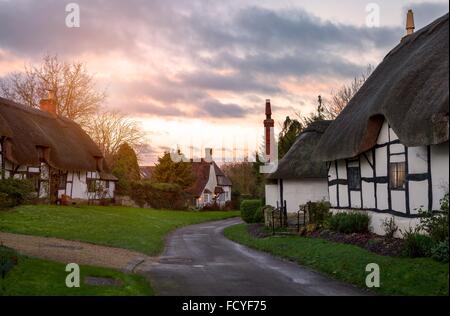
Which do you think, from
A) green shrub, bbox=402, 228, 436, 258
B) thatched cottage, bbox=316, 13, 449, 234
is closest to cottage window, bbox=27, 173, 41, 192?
thatched cottage, bbox=316, 13, 449, 234

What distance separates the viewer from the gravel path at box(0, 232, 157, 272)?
47.5 feet

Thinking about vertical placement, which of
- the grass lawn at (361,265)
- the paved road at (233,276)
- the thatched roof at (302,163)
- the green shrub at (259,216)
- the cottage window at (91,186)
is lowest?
the paved road at (233,276)

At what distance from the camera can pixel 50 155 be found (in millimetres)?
37656

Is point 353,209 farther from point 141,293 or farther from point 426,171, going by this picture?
point 141,293

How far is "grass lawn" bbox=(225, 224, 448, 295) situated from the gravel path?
5.06m

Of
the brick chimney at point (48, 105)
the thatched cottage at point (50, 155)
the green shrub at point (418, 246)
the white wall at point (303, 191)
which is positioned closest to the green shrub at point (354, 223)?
the green shrub at point (418, 246)

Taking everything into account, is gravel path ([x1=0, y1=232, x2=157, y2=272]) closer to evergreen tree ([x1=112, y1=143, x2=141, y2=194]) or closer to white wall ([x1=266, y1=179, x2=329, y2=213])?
white wall ([x1=266, y1=179, x2=329, y2=213])

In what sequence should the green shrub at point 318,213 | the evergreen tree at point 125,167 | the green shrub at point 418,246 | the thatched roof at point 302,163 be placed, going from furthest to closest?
the evergreen tree at point 125,167
the thatched roof at point 302,163
the green shrub at point 318,213
the green shrub at point 418,246

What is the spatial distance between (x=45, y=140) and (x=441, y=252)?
105ft

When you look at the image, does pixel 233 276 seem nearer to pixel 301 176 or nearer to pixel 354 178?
pixel 354 178

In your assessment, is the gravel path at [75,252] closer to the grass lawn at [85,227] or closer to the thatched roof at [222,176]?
the grass lawn at [85,227]

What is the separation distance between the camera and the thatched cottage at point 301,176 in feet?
95.0

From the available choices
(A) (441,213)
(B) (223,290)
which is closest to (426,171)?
(A) (441,213)

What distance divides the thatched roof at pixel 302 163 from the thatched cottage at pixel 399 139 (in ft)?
17.2
